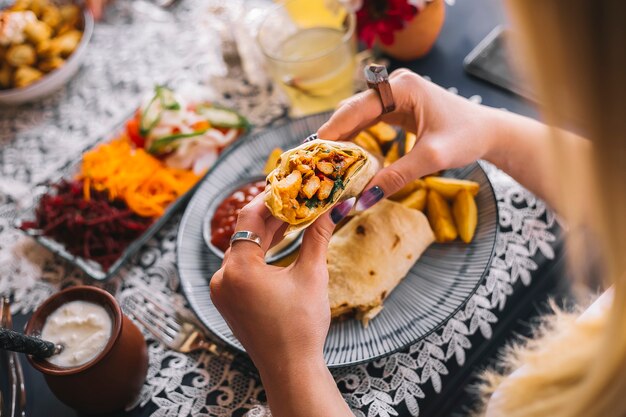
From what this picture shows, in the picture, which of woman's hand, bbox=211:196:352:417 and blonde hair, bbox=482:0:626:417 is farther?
woman's hand, bbox=211:196:352:417

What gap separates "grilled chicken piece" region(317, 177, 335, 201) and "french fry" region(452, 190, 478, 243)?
44 centimetres

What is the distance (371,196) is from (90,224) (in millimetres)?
942

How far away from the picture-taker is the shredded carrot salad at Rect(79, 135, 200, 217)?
1.83 metres

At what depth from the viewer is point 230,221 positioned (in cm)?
166

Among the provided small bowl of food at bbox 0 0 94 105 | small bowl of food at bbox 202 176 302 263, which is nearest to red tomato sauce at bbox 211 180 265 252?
small bowl of food at bbox 202 176 302 263

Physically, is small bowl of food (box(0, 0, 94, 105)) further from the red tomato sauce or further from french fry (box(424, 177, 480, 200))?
french fry (box(424, 177, 480, 200))

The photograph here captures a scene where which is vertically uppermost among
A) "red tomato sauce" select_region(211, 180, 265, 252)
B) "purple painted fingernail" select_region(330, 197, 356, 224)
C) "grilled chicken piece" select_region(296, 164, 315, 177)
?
"grilled chicken piece" select_region(296, 164, 315, 177)

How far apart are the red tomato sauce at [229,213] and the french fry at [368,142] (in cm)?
32

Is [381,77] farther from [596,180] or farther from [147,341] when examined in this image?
[147,341]

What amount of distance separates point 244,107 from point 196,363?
A: 1.01 m

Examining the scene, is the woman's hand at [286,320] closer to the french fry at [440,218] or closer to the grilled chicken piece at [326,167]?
the grilled chicken piece at [326,167]

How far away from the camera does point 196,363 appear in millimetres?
1520

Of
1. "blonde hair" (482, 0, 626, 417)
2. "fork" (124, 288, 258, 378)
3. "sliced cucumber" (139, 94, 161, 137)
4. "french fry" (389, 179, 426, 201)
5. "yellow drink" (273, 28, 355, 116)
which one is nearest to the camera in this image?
"blonde hair" (482, 0, 626, 417)

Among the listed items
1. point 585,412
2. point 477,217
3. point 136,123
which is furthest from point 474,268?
point 136,123
